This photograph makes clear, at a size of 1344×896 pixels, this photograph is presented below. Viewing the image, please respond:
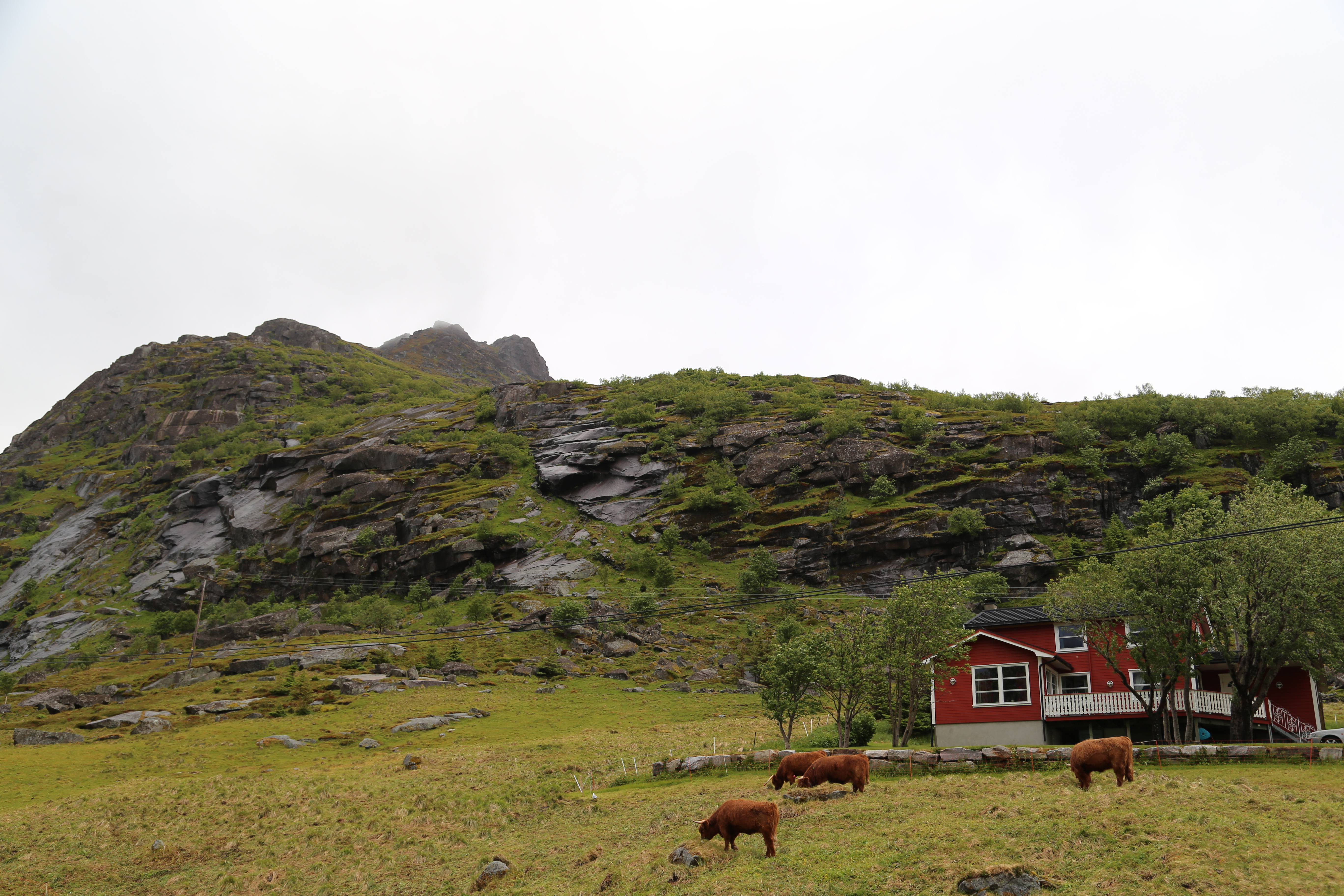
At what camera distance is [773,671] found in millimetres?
40656

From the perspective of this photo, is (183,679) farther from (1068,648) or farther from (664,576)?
(1068,648)

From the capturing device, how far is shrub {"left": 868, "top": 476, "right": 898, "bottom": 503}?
105750 millimetres

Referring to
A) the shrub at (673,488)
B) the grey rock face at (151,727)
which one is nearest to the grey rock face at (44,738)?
the grey rock face at (151,727)

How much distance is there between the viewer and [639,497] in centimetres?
11594

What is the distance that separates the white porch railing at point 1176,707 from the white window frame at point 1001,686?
115 centimetres

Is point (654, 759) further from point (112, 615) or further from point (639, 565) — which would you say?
point (112, 615)

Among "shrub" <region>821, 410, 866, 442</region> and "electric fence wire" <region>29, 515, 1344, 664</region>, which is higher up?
"shrub" <region>821, 410, 866, 442</region>

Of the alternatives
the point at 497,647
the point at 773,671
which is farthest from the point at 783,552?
the point at 773,671

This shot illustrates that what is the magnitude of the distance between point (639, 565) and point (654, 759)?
178 ft

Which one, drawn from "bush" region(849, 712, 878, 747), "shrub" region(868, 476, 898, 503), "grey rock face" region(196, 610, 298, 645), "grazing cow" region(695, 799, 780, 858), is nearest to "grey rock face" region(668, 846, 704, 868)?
"grazing cow" region(695, 799, 780, 858)

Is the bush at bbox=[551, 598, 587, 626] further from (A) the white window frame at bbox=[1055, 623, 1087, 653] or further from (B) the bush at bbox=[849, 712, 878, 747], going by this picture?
(A) the white window frame at bbox=[1055, 623, 1087, 653]

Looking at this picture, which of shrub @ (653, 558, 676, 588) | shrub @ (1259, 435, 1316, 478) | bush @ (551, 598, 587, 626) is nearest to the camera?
bush @ (551, 598, 587, 626)

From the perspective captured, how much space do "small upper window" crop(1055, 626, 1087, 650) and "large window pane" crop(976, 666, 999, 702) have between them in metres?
4.15

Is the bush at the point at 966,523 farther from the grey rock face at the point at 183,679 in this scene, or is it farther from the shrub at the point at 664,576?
the grey rock face at the point at 183,679
